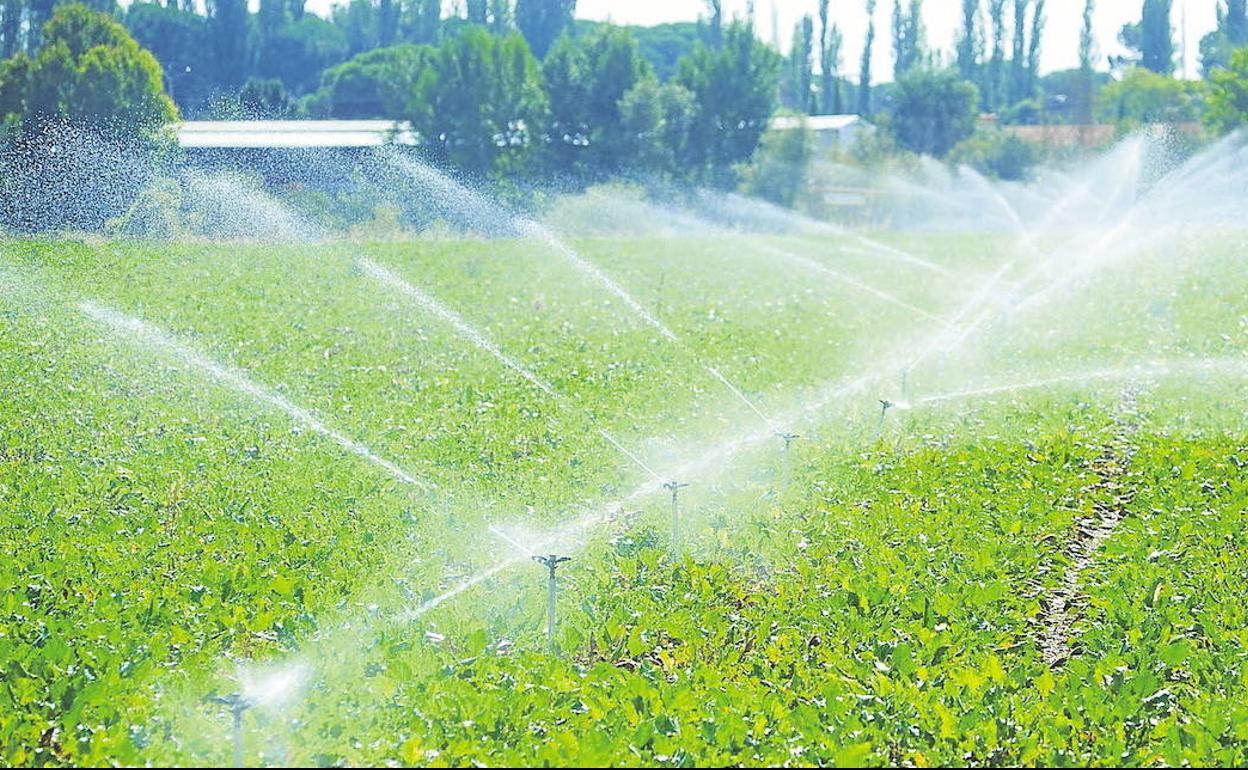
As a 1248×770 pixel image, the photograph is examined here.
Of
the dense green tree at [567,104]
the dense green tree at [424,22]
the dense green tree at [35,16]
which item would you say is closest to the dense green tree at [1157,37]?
the dense green tree at [424,22]

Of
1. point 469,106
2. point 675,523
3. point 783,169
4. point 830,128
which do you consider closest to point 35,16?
point 469,106

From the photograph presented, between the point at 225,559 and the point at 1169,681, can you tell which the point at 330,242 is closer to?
the point at 225,559

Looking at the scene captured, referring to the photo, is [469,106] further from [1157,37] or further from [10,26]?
[1157,37]

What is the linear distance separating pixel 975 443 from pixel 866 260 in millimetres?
21207

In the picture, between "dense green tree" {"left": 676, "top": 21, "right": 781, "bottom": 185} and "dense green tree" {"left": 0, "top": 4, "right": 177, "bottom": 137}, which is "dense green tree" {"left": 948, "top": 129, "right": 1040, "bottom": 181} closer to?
"dense green tree" {"left": 676, "top": 21, "right": 781, "bottom": 185}

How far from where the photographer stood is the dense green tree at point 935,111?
67.9 m

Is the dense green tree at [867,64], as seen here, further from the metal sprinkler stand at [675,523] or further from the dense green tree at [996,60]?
the metal sprinkler stand at [675,523]

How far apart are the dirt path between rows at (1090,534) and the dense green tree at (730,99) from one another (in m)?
40.6

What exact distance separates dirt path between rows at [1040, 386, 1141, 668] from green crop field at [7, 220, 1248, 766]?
0.03 metres

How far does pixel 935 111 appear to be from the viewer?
68.1 m

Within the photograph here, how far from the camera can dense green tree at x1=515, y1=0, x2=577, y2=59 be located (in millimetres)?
98688

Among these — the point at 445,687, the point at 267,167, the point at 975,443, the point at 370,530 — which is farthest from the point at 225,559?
the point at 267,167

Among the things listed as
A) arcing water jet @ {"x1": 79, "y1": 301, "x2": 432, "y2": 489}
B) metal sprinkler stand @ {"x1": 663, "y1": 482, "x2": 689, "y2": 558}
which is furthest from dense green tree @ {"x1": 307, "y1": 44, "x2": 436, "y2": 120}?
metal sprinkler stand @ {"x1": 663, "y1": 482, "x2": 689, "y2": 558}

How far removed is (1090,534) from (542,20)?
313ft
